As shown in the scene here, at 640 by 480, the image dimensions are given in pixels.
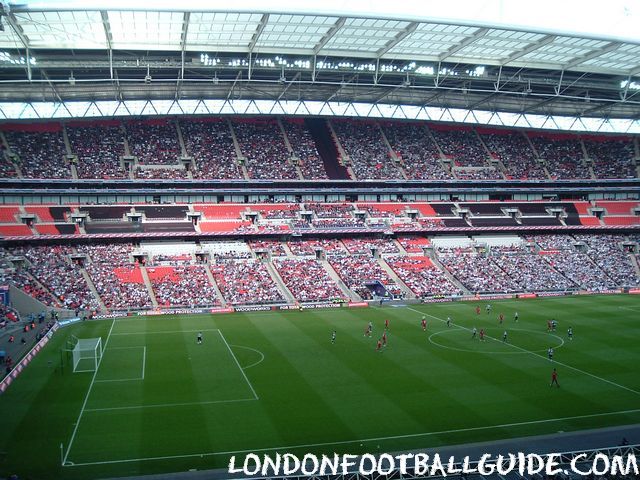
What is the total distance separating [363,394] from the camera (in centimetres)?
2662

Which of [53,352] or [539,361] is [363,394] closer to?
[539,361]

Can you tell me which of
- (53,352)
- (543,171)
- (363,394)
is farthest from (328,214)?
(363,394)

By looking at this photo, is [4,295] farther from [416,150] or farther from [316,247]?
[416,150]

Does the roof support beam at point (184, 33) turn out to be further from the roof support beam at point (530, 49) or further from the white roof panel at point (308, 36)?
the roof support beam at point (530, 49)

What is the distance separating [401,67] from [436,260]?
20586 millimetres

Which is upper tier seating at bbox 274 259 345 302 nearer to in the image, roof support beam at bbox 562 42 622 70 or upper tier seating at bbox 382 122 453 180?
upper tier seating at bbox 382 122 453 180

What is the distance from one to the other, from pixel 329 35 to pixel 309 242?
2252cm

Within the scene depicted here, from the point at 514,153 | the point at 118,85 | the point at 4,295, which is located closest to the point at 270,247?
the point at 118,85

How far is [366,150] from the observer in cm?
7281

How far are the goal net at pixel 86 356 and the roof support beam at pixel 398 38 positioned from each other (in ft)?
108

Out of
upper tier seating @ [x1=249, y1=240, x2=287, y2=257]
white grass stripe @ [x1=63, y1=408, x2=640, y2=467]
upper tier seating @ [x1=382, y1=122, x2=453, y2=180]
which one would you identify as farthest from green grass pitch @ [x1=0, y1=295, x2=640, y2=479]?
upper tier seating @ [x1=382, y1=122, x2=453, y2=180]

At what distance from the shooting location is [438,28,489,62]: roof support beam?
47.2 meters

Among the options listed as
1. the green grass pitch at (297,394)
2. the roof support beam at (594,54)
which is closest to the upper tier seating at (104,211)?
the green grass pitch at (297,394)

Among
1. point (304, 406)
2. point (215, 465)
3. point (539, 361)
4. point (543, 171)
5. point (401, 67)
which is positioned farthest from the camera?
point (543, 171)
